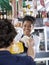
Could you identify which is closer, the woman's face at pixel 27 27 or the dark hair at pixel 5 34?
the dark hair at pixel 5 34

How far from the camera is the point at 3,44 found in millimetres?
1199

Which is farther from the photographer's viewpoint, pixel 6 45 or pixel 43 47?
pixel 43 47

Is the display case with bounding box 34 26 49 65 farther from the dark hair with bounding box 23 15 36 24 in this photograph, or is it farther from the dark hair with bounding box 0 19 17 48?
the dark hair with bounding box 0 19 17 48

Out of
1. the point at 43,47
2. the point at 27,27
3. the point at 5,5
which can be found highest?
the point at 5,5

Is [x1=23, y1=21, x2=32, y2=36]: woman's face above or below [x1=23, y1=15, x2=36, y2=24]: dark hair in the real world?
below

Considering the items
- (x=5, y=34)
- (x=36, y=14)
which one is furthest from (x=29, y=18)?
(x=5, y=34)

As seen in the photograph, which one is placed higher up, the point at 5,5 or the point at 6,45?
the point at 5,5

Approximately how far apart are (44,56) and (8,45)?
17.5 inches

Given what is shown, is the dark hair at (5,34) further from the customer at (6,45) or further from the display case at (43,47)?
the display case at (43,47)

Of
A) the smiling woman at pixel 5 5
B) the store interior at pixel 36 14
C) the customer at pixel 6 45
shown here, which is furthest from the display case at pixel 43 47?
the customer at pixel 6 45

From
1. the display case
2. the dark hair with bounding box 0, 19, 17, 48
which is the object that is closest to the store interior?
the display case

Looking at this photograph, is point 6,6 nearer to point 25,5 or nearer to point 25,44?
point 25,5

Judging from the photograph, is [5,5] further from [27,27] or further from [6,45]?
[6,45]

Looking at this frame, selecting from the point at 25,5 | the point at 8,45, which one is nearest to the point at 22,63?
the point at 8,45
